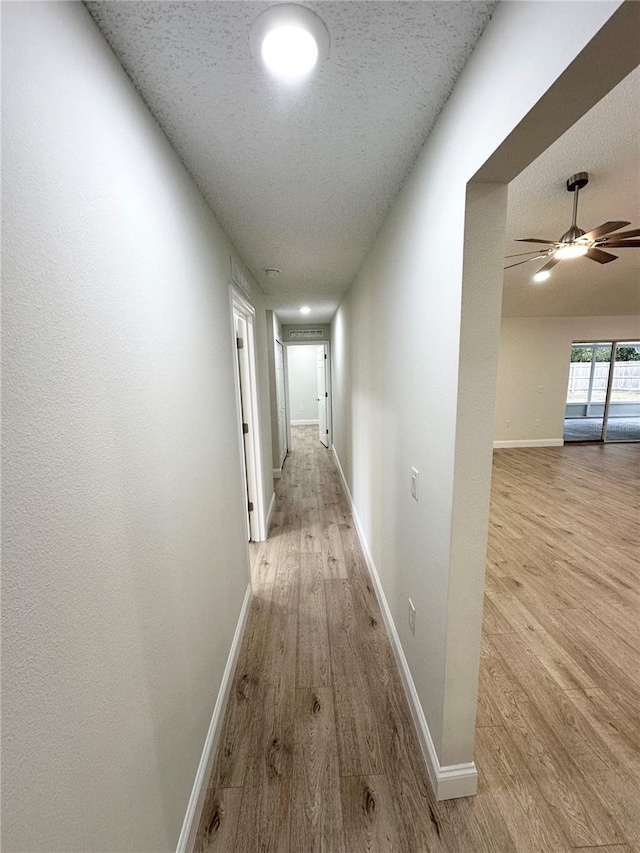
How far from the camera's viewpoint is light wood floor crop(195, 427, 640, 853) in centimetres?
119

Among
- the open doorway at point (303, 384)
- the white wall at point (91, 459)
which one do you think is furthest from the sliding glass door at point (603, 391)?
the white wall at point (91, 459)

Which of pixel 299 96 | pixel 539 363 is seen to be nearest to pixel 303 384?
pixel 539 363

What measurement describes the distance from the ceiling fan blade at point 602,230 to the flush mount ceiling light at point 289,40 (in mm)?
2370

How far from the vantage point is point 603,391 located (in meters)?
8.82

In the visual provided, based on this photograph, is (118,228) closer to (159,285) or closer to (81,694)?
(159,285)

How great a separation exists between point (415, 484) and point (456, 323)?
2.35ft

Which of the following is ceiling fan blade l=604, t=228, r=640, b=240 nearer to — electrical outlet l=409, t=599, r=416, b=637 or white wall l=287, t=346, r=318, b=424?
electrical outlet l=409, t=599, r=416, b=637

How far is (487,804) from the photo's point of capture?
1253mm

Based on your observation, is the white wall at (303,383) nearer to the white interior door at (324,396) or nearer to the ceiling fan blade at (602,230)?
the white interior door at (324,396)

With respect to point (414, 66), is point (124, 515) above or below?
below

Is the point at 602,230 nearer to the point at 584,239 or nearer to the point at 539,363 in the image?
the point at 584,239

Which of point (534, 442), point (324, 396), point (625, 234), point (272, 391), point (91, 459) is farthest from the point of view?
point (324, 396)

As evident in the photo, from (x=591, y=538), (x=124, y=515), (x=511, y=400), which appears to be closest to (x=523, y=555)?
(x=591, y=538)

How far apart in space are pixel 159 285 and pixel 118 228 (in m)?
0.24
